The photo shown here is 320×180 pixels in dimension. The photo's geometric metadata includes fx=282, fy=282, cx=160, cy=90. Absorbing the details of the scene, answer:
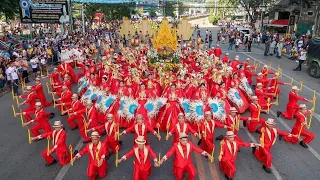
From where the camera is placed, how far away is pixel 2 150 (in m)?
7.46

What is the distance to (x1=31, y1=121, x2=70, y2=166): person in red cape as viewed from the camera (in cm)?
620

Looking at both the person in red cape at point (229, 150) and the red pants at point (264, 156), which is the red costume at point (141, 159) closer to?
the person in red cape at point (229, 150)

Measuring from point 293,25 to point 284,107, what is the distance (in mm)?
29869

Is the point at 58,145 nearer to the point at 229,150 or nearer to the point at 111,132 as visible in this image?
the point at 111,132

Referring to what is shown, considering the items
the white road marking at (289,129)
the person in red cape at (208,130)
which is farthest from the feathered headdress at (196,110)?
the white road marking at (289,129)

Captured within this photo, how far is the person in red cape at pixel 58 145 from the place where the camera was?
6.20 metres

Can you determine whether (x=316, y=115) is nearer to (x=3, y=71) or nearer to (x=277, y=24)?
(x=3, y=71)

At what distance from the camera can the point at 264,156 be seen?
645 centimetres

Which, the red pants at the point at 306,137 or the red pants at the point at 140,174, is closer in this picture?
the red pants at the point at 140,174

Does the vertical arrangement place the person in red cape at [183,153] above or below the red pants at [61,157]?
above

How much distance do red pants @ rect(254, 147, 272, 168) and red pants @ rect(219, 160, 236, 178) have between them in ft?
2.83

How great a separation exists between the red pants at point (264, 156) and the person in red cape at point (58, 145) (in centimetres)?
450

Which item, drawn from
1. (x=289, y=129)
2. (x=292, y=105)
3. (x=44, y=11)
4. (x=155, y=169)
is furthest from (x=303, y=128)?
(x=44, y=11)

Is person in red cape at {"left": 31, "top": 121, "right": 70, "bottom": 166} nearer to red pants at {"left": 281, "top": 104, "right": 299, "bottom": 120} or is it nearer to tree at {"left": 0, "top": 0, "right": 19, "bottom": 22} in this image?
red pants at {"left": 281, "top": 104, "right": 299, "bottom": 120}
